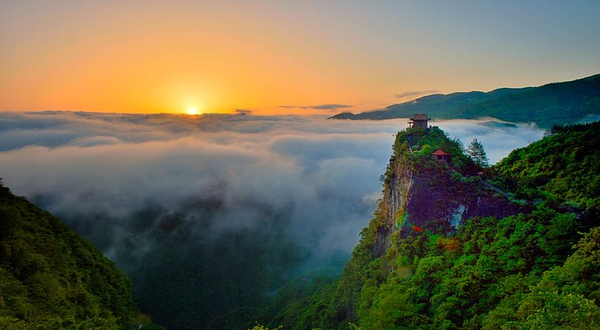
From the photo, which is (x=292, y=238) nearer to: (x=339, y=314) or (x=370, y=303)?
(x=339, y=314)

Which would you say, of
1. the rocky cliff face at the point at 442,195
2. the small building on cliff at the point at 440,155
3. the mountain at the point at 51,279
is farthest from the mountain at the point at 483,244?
the mountain at the point at 51,279

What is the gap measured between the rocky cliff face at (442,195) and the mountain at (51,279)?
32.0 meters

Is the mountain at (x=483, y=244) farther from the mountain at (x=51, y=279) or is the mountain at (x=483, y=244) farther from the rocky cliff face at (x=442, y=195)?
the mountain at (x=51, y=279)

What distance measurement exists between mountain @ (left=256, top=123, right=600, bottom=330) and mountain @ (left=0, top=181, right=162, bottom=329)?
24.9 metres

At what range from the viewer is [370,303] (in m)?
35.4

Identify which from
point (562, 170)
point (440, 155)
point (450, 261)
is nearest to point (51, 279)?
point (450, 261)

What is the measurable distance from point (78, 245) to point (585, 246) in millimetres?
52010

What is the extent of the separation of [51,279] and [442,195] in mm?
38440

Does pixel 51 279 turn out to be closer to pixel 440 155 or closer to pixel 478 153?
pixel 440 155

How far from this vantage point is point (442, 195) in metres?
35.7

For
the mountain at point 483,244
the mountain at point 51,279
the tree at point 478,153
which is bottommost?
the mountain at point 51,279

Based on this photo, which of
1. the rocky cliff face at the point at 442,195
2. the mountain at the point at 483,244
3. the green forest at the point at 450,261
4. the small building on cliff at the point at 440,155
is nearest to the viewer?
the mountain at the point at 483,244

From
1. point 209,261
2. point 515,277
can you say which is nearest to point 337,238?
point 209,261

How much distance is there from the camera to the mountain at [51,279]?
27484 millimetres
